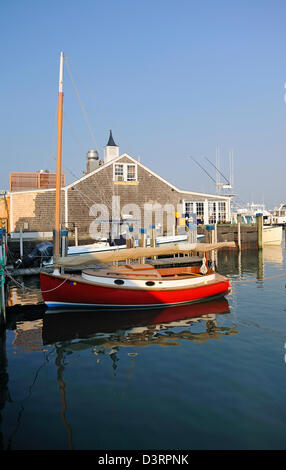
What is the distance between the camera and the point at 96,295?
1308 centimetres

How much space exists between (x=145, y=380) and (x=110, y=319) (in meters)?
5.32

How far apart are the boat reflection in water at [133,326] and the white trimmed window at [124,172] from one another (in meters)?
22.0

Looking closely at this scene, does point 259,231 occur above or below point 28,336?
above

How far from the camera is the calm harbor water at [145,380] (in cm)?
543

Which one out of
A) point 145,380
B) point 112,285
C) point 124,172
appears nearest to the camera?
point 145,380

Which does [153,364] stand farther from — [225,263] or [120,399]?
[225,263]

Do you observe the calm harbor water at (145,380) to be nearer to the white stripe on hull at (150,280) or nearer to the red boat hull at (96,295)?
the red boat hull at (96,295)

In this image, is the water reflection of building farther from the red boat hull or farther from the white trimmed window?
the white trimmed window

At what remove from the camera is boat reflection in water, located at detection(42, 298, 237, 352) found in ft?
33.6

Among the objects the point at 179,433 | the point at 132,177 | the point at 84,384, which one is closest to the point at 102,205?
the point at 132,177

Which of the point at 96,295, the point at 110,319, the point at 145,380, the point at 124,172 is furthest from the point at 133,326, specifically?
the point at 124,172

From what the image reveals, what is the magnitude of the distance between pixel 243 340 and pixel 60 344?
18.1 feet

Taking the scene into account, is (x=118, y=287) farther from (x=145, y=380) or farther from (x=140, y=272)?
(x=145, y=380)

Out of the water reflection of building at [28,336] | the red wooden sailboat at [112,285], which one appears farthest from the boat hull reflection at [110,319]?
the red wooden sailboat at [112,285]
